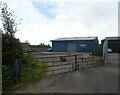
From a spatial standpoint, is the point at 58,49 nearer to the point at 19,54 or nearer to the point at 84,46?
the point at 84,46

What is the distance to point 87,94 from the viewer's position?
8.88 m

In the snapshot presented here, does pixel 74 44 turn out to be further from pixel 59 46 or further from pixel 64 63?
pixel 64 63

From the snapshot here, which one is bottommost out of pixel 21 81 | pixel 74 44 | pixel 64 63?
pixel 21 81

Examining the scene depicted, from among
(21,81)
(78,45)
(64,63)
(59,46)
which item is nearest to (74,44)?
(78,45)

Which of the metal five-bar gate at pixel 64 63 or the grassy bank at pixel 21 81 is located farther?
the metal five-bar gate at pixel 64 63

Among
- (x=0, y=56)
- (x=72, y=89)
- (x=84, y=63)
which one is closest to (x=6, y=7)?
(x=0, y=56)

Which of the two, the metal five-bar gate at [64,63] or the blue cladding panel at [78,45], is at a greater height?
the blue cladding panel at [78,45]

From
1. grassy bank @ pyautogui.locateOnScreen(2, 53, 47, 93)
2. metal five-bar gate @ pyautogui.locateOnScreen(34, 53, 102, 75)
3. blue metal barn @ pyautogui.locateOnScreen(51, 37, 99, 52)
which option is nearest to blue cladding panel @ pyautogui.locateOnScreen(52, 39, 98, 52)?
blue metal barn @ pyautogui.locateOnScreen(51, 37, 99, 52)

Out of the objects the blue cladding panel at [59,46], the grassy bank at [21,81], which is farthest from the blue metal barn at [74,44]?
the grassy bank at [21,81]

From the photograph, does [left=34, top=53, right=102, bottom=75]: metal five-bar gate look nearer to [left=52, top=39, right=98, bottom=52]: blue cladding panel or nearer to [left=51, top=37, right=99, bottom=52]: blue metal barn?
[left=52, top=39, right=98, bottom=52]: blue cladding panel

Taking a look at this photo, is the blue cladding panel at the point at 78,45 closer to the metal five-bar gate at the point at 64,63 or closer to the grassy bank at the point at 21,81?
the metal five-bar gate at the point at 64,63

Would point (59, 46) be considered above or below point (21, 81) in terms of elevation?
above

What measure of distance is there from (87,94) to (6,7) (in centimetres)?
997

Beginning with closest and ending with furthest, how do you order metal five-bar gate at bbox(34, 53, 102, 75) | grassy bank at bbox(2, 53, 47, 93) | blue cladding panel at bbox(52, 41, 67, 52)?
1. grassy bank at bbox(2, 53, 47, 93)
2. metal five-bar gate at bbox(34, 53, 102, 75)
3. blue cladding panel at bbox(52, 41, 67, 52)
